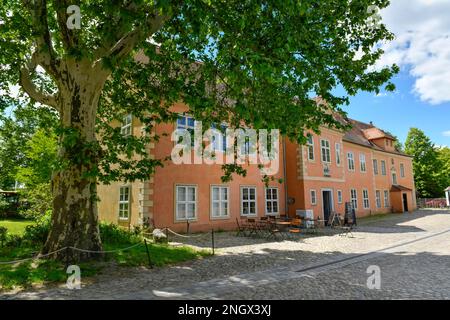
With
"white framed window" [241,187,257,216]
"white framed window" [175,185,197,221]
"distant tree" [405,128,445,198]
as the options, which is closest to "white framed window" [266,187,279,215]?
"white framed window" [241,187,257,216]

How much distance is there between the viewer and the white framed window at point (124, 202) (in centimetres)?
1633

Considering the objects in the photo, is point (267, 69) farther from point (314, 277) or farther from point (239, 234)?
point (239, 234)

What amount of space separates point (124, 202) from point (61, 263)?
8.66 meters

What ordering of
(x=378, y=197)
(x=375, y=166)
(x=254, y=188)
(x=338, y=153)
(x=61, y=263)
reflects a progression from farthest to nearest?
(x=375, y=166)
(x=378, y=197)
(x=338, y=153)
(x=254, y=188)
(x=61, y=263)

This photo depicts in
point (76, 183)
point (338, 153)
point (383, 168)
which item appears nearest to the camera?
point (76, 183)

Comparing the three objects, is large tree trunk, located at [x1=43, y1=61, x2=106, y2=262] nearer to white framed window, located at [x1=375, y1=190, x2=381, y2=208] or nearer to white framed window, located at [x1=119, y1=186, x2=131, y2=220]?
white framed window, located at [x1=119, y1=186, x2=131, y2=220]

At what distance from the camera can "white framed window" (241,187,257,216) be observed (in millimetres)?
19344

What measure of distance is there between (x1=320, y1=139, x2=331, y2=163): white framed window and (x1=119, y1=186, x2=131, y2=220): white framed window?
49.2 ft

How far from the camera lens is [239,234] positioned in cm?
1672

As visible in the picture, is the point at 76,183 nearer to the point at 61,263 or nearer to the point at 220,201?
the point at 61,263

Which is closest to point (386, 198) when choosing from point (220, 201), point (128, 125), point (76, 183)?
point (220, 201)

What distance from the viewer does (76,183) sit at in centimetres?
856

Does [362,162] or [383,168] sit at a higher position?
[362,162]

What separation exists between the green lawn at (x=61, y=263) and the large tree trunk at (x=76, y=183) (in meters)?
0.51
